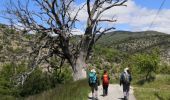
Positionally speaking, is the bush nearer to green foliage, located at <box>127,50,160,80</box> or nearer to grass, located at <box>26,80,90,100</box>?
green foliage, located at <box>127,50,160,80</box>

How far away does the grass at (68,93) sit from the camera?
19.5 m

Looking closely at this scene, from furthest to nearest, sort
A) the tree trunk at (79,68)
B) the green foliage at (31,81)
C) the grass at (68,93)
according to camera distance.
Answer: the green foliage at (31,81) → the tree trunk at (79,68) → the grass at (68,93)

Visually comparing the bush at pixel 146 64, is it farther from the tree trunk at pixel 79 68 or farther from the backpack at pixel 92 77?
the backpack at pixel 92 77

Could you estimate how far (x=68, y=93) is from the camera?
825 inches

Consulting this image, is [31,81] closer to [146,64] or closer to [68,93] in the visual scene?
[146,64]

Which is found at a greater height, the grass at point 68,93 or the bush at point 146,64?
the bush at point 146,64

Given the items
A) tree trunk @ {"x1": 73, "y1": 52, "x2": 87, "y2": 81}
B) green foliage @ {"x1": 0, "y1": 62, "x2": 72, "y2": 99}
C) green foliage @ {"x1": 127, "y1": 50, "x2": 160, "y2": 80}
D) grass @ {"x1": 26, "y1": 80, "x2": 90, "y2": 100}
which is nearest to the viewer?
grass @ {"x1": 26, "y1": 80, "x2": 90, "y2": 100}

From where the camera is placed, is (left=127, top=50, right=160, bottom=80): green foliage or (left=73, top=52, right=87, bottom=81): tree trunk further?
(left=127, top=50, right=160, bottom=80): green foliage

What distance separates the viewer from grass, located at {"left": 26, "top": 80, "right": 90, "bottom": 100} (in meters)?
19.5

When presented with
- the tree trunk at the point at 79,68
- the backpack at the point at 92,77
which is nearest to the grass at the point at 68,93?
the backpack at the point at 92,77

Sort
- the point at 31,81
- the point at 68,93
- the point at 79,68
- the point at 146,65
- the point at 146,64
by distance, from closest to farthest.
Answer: the point at 68,93
the point at 79,68
the point at 31,81
the point at 146,64
the point at 146,65

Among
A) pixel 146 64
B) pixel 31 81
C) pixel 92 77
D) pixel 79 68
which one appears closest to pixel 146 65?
pixel 146 64

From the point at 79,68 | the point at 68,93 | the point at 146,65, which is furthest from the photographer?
the point at 146,65

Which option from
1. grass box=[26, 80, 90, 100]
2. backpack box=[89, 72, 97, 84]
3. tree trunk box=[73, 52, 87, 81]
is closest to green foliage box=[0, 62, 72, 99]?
tree trunk box=[73, 52, 87, 81]
